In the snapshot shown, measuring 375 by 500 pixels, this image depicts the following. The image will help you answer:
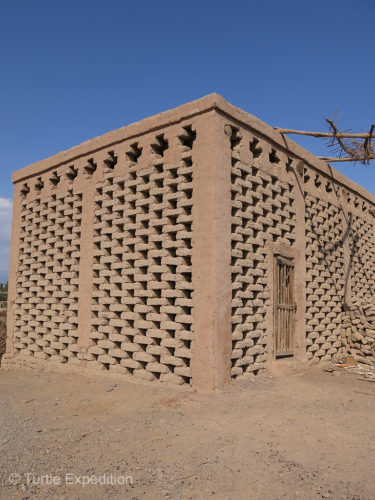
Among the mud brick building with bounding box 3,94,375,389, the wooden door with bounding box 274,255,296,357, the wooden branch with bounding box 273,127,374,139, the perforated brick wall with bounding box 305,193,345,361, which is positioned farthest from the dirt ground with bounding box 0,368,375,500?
the wooden branch with bounding box 273,127,374,139

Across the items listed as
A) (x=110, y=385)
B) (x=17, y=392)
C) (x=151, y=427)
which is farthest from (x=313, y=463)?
(x=17, y=392)

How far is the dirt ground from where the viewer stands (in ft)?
9.93

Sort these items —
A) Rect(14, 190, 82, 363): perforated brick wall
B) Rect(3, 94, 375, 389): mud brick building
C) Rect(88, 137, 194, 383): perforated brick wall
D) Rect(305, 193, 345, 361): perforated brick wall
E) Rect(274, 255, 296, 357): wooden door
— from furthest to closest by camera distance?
Rect(305, 193, 345, 361): perforated brick wall, Rect(14, 190, 82, 363): perforated brick wall, Rect(274, 255, 296, 357): wooden door, Rect(88, 137, 194, 383): perforated brick wall, Rect(3, 94, 375, 389): mud brick building

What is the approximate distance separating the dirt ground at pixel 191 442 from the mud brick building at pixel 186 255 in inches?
23.6

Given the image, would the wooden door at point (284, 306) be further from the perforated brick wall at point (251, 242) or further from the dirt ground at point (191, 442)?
the dirt ground at point (191, 442)

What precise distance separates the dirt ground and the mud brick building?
0.60 meters

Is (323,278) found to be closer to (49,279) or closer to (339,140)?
(339,140)

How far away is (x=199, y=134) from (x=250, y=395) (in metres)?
3.61

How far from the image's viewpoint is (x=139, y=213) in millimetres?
6398

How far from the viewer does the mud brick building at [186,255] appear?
218 inches

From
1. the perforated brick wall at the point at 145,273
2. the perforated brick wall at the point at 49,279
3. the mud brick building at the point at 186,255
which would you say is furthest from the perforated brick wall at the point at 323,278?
the perforated brick wall at the point at 49,279

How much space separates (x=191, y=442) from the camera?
3.81 m

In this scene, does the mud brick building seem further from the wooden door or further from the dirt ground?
the dirt ground

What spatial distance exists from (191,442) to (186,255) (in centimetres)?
252
